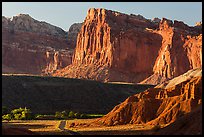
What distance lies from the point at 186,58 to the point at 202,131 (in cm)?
9143

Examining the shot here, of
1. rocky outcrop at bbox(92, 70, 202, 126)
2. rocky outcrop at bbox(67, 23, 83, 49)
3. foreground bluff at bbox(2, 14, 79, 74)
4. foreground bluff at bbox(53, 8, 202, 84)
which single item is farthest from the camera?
rocky outcrop at bbox(67, 23, 83, 49)

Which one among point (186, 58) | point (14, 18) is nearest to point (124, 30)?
point (186, 58)

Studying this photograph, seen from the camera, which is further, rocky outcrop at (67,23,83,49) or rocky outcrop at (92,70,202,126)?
rocky outcrop at (67,23,83,49)

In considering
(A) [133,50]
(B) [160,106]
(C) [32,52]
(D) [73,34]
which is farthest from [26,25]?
(B) [160,106]

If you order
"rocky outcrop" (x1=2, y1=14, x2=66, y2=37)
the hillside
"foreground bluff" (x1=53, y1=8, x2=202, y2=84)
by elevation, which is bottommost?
the hillside

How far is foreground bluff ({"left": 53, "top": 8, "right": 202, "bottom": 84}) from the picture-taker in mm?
117312

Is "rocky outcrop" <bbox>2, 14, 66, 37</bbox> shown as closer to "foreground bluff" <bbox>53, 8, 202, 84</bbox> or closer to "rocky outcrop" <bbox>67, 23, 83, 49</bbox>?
"rocky outcrop" <bbox>67, 23, 83, 49</bbox>

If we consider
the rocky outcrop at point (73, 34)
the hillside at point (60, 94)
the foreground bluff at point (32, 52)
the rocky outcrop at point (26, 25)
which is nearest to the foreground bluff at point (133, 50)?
the foreground bluff at point (32, 52)

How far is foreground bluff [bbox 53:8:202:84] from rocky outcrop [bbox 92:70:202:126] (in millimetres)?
60904

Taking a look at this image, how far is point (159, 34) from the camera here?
409 feet

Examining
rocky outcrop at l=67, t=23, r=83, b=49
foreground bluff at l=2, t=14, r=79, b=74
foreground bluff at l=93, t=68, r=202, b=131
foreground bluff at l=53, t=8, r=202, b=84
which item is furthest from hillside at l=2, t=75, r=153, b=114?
rocky outcrop at l=67, t=23, r=83, b=49

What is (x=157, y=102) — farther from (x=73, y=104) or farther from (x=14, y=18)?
(x=14, y=18)

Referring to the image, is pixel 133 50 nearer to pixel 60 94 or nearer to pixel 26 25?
pixel 60 94

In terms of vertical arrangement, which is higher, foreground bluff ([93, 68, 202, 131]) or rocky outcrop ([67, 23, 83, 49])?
rocky outcrop ([67, 23, 83, 49])
